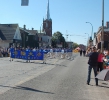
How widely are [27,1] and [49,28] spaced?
428 feet

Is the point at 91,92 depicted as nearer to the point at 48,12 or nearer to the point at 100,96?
the point at 100,96

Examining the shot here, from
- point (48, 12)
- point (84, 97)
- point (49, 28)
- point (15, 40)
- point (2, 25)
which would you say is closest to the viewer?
point (84, 97)

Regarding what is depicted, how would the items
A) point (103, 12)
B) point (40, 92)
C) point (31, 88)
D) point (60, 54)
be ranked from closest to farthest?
point (40, 92)
point (31, 88)
point (103, 12)
point (60, 54)

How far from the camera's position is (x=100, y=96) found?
8.66 meters

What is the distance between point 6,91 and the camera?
29.7ft

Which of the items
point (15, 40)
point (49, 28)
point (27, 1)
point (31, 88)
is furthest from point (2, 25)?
point (49, 28)

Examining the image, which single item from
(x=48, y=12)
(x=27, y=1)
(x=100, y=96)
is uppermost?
(x=48, y=12)

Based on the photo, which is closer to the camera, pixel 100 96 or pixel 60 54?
pixel 100 96

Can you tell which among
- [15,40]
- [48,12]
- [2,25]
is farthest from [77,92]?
[48,12]

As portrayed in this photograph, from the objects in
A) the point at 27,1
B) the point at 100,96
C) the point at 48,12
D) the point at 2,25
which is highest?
the point at 48,12

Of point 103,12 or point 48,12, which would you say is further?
point 48,12

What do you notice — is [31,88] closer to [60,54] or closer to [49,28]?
[60,54]

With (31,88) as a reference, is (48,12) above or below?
above

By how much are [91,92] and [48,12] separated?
123 metres
